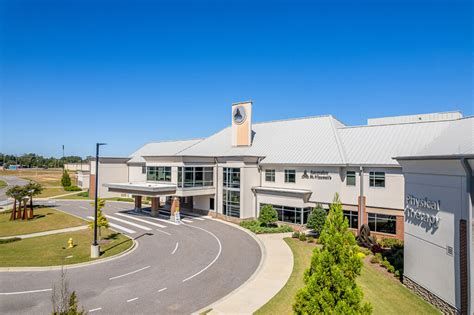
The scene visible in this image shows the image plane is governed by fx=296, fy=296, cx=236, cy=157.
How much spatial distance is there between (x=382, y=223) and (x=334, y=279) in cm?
2084

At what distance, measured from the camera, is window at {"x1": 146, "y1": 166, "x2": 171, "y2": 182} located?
37.5 meters

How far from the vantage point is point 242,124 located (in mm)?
39156

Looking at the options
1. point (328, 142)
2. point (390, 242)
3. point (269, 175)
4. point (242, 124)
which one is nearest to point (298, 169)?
point (269, 175)

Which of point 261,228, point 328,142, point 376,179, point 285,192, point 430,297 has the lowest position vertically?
point 430,297

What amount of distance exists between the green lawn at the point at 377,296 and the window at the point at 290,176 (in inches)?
544

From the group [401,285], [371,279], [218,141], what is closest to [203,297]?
[371,279]

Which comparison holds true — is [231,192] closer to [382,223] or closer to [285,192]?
[285,192]

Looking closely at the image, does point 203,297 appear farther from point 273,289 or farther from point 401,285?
point 401,285

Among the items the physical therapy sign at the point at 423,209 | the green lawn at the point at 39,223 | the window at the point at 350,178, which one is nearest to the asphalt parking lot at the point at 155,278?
the green lawn at the point at 39,223

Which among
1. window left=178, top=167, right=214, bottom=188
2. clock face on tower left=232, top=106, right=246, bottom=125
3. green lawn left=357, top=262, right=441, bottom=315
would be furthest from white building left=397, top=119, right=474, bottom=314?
window left=178, top=167, right=214, bottom=188

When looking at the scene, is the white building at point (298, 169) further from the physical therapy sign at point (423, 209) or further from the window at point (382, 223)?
the physical therapy sign at point (423, 209)

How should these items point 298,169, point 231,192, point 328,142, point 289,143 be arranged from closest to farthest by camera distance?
1. point 298,169
2. point 328,142
3. point 231,192
4. point 289,143

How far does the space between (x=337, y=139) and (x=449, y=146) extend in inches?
689

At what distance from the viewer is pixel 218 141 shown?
4341 centimetres
